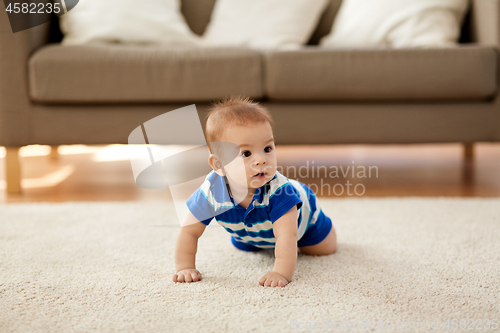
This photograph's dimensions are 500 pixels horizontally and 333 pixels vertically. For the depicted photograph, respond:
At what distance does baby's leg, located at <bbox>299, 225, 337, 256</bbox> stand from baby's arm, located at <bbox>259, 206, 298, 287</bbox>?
128mm

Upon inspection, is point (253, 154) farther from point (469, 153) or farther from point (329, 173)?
point (469, 153)

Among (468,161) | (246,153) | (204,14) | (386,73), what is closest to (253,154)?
(246,153)

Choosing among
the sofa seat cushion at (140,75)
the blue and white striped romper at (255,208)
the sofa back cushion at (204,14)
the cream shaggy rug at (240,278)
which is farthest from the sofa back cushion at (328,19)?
the blue and white striped romper at (255,208)

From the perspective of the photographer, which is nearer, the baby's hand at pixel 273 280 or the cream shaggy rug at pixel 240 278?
the cream shaggy rug at pixel 240 278

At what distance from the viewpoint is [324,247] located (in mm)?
840

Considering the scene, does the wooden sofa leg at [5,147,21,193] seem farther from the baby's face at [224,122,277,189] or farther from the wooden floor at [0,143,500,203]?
the baby's face at [224,122,277,189]

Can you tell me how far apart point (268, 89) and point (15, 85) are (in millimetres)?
841

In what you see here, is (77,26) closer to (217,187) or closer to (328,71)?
(328,71)

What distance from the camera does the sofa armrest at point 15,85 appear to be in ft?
4.45

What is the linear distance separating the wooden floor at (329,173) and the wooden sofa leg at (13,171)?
3cm

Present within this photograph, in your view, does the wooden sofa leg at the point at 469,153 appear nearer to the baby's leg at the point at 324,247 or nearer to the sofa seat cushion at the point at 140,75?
the sofa seat cushion at the point at 140,75

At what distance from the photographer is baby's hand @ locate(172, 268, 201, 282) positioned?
713mm

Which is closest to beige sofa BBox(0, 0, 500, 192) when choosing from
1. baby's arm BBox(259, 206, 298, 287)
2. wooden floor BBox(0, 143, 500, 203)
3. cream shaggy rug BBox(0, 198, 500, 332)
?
wooden floor BBox(0, 143, 500, 203)

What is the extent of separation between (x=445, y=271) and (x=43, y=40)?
4.89 feet
